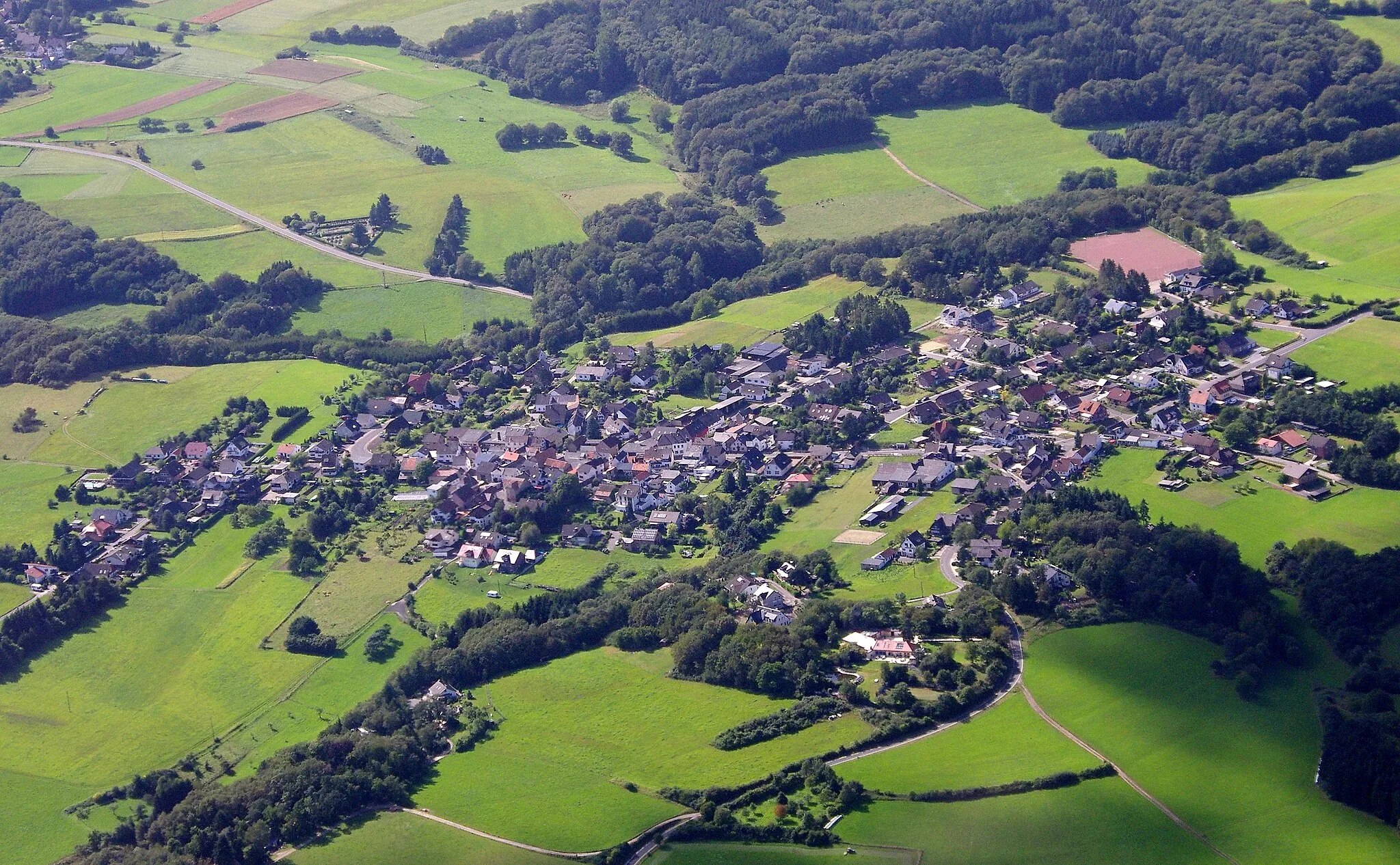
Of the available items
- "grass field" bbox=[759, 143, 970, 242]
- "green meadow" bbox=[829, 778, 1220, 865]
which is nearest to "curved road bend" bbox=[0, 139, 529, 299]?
"grass field" bbox=[759, 143, 970, 242]

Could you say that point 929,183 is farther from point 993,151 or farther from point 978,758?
point 978,758

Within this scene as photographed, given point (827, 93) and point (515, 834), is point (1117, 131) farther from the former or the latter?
point (515, 834)

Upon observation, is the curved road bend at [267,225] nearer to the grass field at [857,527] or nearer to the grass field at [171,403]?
the grass field at [171,403]

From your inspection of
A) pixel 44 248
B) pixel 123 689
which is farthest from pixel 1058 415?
pixel 44 248

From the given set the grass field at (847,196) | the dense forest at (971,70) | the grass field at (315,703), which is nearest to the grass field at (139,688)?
the grass field at (315,703)

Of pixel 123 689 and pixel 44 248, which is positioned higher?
pixel 44 248

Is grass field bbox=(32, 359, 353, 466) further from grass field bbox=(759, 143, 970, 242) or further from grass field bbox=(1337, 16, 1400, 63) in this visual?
grass field bbox=(1337, 16, 1400, 63)
